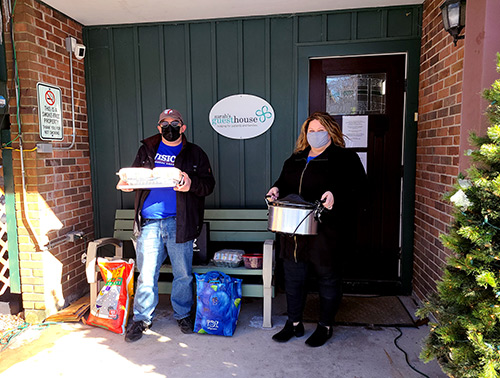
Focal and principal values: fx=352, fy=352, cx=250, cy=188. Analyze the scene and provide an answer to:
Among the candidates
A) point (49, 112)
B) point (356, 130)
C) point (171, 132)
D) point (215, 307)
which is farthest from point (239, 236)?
point (49, 112)

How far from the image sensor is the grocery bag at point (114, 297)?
3020mm

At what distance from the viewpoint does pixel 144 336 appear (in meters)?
2.97

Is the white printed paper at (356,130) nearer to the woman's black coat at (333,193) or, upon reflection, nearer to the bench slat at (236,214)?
the woman's black coat at (333,193)

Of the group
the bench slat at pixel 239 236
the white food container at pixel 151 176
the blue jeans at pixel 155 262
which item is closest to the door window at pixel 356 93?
the bench slat at pixel 239 236

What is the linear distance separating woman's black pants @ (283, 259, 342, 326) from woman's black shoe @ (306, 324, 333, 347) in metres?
0.05

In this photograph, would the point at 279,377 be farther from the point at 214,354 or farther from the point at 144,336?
the point at 144,336

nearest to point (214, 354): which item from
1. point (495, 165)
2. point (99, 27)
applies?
point (495, 165)

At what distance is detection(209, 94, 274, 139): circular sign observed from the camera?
368 cm

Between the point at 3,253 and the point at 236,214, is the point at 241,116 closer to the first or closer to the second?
the point at 236,214

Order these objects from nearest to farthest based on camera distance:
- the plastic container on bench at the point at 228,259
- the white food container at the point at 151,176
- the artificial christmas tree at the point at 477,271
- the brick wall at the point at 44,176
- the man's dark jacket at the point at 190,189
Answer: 1. the artificial christmas tree at the point at 477,271
2. the white food container at the point at 151,176
3. the man's dark jacket at the point at 190,189
4. the brick wall at the point at 44,176
5. the plastic container on bench at the point at 228,259

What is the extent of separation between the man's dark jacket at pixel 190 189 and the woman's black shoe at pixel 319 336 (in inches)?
49.3

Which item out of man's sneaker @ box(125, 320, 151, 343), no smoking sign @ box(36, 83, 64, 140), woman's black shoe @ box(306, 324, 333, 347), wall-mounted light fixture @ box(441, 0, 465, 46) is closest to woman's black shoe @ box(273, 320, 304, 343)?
woman's black shoe @ box(306, 324, 333, 347)

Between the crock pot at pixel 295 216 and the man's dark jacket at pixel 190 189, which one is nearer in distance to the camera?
the crock pot at pixel 295 216

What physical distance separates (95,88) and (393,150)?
10.8 ft
